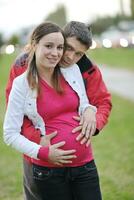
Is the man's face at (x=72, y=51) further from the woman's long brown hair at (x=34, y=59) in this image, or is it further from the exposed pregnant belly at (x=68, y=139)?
the exposed pregnant belly at (x=68, y=139)

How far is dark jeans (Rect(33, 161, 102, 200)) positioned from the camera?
3.18 meters

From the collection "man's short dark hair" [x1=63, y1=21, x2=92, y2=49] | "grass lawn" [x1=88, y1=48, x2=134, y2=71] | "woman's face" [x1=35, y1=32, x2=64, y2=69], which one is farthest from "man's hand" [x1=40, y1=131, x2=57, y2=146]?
"grass lawn" [x1=88, y1=48, x2=134, y2=71]

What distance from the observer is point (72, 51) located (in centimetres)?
318

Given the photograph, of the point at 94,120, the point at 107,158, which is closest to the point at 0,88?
the point at 107,158

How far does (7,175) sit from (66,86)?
3.28m

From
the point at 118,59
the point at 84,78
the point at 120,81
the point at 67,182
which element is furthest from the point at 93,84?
the point at 118,59

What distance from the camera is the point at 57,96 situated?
310cm

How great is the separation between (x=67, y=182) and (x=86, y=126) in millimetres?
376

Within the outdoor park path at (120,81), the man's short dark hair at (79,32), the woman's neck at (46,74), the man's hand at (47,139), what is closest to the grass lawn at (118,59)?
the outdoor park path at (120,81)

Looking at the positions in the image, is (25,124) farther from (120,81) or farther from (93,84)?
(120,81)

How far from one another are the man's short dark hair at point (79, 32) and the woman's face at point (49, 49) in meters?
0.11

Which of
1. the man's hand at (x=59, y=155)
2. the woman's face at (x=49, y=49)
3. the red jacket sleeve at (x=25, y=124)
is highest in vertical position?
the woman's face at (x=49, y=49)

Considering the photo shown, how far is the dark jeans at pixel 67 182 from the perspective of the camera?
3.18 metres

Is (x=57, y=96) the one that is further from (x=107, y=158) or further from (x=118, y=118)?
(x=118, y=118)
